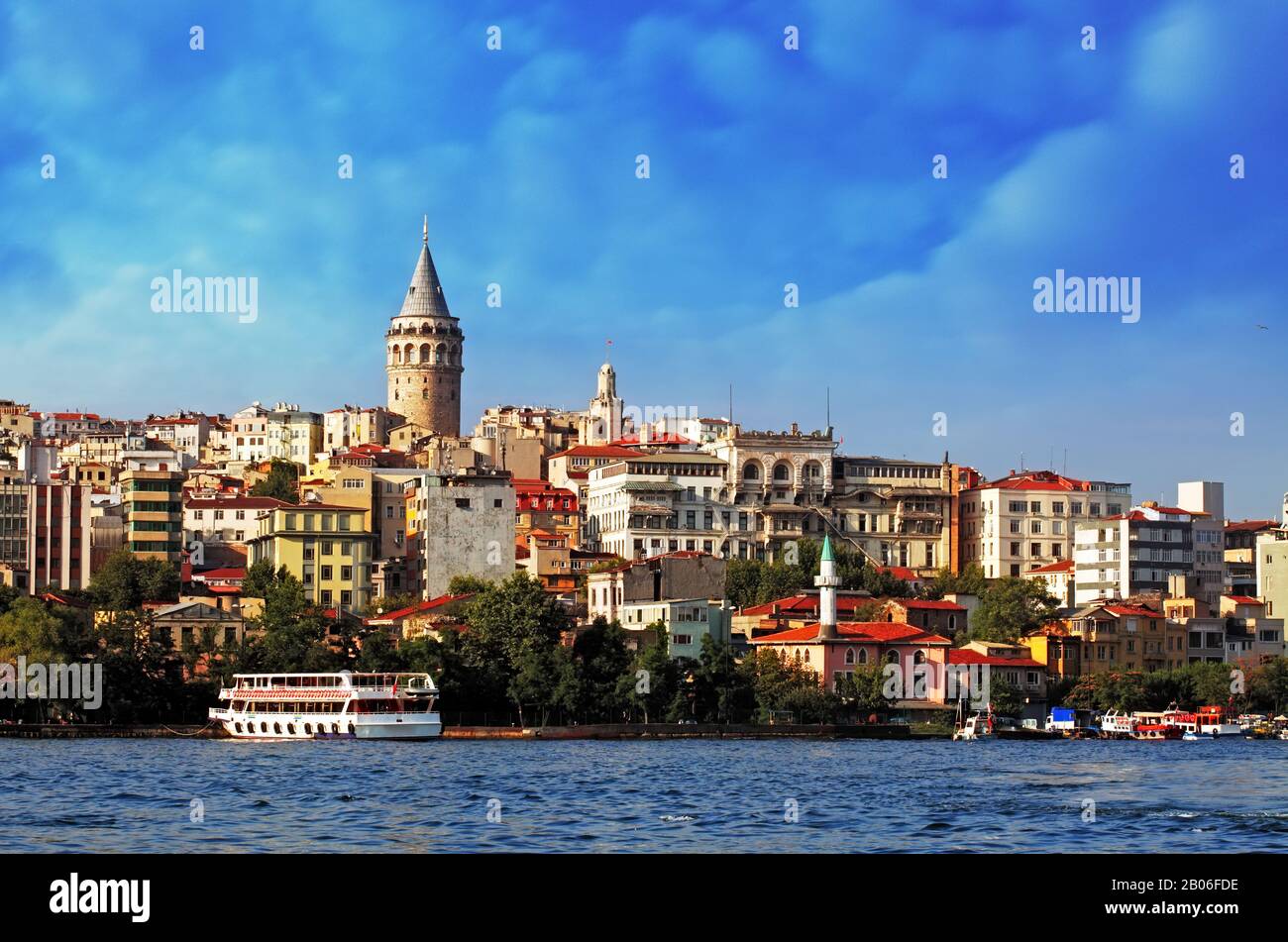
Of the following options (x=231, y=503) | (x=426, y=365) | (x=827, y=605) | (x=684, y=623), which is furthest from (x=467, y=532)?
(x=426, y=365)

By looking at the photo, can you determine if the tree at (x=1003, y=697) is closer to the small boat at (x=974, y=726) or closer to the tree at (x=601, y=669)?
the small boat at (x=974, y=726)

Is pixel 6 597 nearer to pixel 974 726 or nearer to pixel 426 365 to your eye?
pixel 974 726

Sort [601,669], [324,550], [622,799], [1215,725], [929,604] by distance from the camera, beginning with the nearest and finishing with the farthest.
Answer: [622,799] < [601,669] < [1215,725] < [929,604] < [324,550]

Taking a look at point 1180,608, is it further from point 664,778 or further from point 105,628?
point 664,778

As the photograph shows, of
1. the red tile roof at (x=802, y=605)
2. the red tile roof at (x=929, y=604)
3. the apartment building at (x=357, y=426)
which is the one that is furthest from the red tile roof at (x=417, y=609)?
the apartment building at (x=357, y=426)

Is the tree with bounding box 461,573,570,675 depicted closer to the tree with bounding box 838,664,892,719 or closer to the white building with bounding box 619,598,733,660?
the white building with bounding box 619,598,733,660

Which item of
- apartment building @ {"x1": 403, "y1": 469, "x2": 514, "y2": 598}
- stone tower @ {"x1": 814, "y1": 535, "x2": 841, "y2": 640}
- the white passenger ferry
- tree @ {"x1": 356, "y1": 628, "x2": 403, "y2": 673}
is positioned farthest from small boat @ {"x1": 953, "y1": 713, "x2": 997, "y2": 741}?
apartment building @ {"x1": 403, "y1": 469, "x2": 514, "y2": 598}
